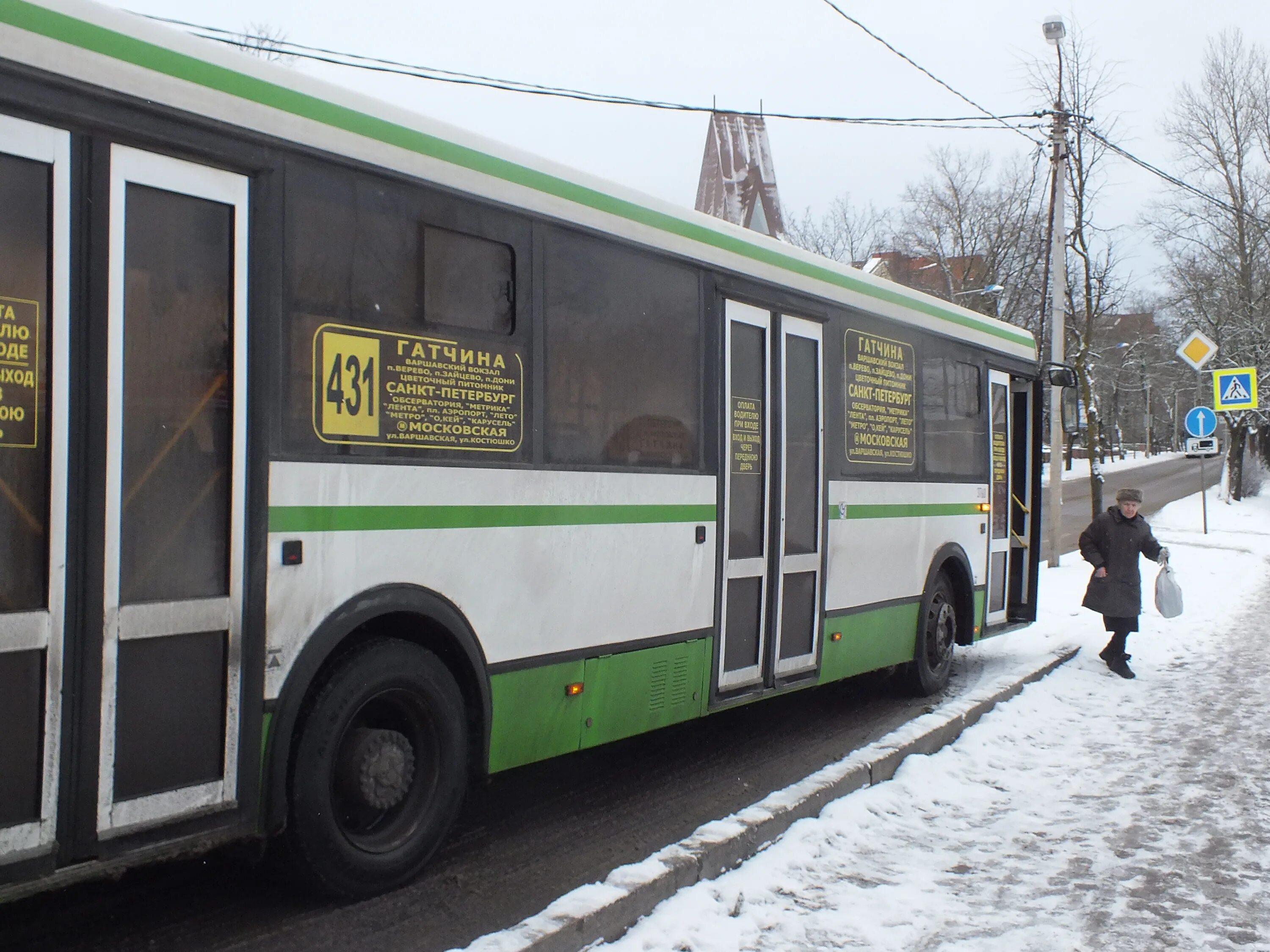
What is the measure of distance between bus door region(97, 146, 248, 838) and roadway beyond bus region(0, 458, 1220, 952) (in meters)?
0.72

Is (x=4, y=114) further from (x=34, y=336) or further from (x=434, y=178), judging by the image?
(x=434, y=178)

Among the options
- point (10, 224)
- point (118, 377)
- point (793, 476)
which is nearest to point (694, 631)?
point (793, 476)

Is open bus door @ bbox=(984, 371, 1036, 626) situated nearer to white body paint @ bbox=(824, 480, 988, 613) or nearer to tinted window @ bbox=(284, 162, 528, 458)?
Result: white body paint @ bbox=(824, 480, 988, 613)

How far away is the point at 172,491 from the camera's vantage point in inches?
151

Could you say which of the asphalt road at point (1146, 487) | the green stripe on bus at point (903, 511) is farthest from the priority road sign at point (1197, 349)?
the green stripe on bus at point (903, 511)

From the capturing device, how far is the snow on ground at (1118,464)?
65688 millimetres

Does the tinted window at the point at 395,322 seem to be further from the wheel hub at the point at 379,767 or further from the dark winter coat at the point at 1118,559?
the dark winter coat at the point at 1118,559

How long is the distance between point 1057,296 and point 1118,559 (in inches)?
311

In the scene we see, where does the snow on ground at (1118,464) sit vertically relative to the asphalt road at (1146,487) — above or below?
above

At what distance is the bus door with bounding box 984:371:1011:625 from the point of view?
10281 millimetres

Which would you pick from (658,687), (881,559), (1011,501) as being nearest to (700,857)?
(658,687)

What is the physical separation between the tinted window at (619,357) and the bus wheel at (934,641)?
352cm

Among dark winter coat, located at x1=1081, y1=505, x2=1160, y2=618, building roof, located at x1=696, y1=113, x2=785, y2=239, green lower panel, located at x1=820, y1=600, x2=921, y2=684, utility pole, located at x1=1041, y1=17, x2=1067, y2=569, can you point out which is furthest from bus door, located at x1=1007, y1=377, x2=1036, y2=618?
building roof, located at x1=696, y1=113, x2=785, y2=239

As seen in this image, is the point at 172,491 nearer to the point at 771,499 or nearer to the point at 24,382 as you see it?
the point at 24,382
